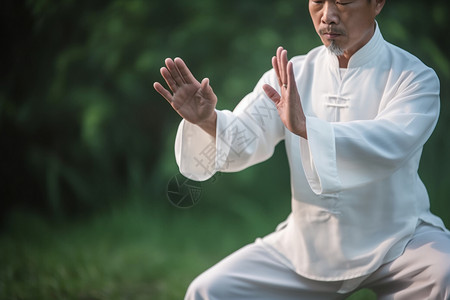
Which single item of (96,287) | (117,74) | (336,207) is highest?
(117,74)

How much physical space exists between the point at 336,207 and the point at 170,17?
2953mm

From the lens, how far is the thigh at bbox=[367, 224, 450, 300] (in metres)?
1.88

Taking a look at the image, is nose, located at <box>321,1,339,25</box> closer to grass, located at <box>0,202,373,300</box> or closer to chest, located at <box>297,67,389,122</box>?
chest, located at <box>297,67,389,122</box>

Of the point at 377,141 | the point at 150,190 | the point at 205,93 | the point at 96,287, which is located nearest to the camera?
the point at 377,141

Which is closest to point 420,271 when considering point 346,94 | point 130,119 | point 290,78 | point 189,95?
point 346,94

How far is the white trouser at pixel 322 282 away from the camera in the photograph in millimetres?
1924

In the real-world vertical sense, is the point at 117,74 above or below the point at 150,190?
above

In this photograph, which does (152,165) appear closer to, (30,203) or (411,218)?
(30,203)

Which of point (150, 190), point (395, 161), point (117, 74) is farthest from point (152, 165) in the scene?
point (395, 161)

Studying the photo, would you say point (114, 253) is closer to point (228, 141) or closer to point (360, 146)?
point (228, 141)

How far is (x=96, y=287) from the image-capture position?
330cm

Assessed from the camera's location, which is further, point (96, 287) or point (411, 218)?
point (96, 287)

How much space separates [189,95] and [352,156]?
2.14ft

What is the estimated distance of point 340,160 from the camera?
71.5 inches
